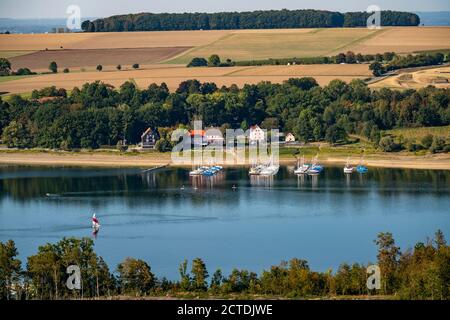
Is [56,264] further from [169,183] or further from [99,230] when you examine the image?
[169,183]

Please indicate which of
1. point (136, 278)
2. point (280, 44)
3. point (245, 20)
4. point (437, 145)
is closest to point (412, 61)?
point (280, 44)

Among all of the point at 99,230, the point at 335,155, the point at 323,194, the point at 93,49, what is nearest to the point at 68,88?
the point at 93,49

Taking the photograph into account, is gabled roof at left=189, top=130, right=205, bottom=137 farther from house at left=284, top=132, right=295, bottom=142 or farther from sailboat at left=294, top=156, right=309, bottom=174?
sailboat at left=294, top=156, right=309, bottom=174

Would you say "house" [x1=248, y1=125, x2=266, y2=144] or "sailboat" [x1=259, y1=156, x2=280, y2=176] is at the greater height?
"house" [x1=248, y1=125, x2=266, y2=144]

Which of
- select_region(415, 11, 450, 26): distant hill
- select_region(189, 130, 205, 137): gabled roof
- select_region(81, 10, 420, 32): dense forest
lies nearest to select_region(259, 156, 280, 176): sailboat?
select_region(189, 130, 205, 137): gabled roof

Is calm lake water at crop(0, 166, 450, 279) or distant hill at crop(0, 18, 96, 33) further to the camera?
distant hill at crop(0, 18, 96, 33)

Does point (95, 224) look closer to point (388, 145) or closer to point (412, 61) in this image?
point (388, 145)
